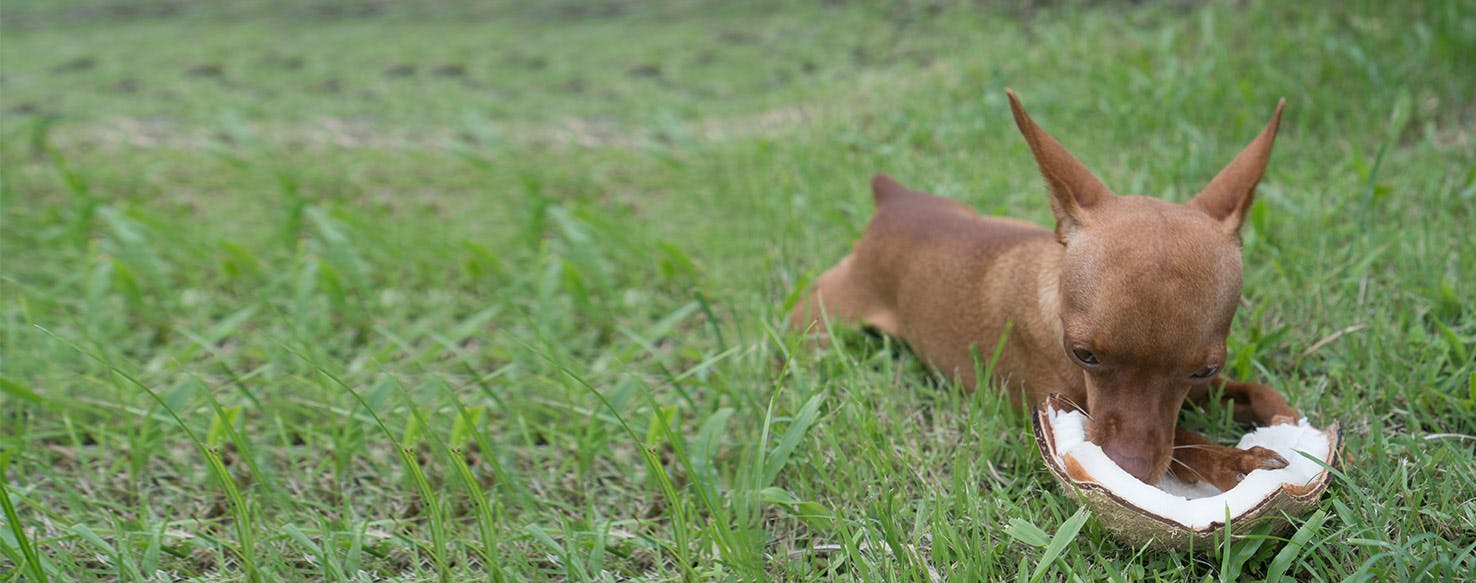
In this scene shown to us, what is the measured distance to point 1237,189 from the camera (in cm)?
221

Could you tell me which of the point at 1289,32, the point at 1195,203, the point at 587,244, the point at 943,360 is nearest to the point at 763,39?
the point at 1289,32

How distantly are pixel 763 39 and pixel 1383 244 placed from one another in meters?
5.33

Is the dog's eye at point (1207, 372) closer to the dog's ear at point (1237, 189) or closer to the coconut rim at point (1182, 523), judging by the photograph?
the coconut rim at point (1182, 523)

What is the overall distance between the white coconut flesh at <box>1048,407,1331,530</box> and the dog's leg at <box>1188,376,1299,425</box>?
0.06m

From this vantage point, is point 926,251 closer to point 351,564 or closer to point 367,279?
point 351,564

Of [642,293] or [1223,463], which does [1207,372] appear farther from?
[642,293]

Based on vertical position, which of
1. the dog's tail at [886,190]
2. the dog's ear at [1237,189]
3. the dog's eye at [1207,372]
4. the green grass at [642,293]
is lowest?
the green grass at [642,293]

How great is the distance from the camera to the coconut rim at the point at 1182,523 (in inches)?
73.9

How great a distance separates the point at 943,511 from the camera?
7.00 feet

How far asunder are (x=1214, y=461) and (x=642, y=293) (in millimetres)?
2264

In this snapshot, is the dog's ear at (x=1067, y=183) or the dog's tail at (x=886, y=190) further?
the dog's tail at (x=886, y=190)

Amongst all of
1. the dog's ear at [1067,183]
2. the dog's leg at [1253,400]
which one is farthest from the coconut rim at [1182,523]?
the dog's ear at [1067,183]

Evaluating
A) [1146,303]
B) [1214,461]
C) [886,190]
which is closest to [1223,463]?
[1214,461]

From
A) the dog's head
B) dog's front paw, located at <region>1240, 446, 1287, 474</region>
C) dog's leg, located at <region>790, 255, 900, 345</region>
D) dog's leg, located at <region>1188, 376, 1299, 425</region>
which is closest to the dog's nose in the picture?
the dog's head
